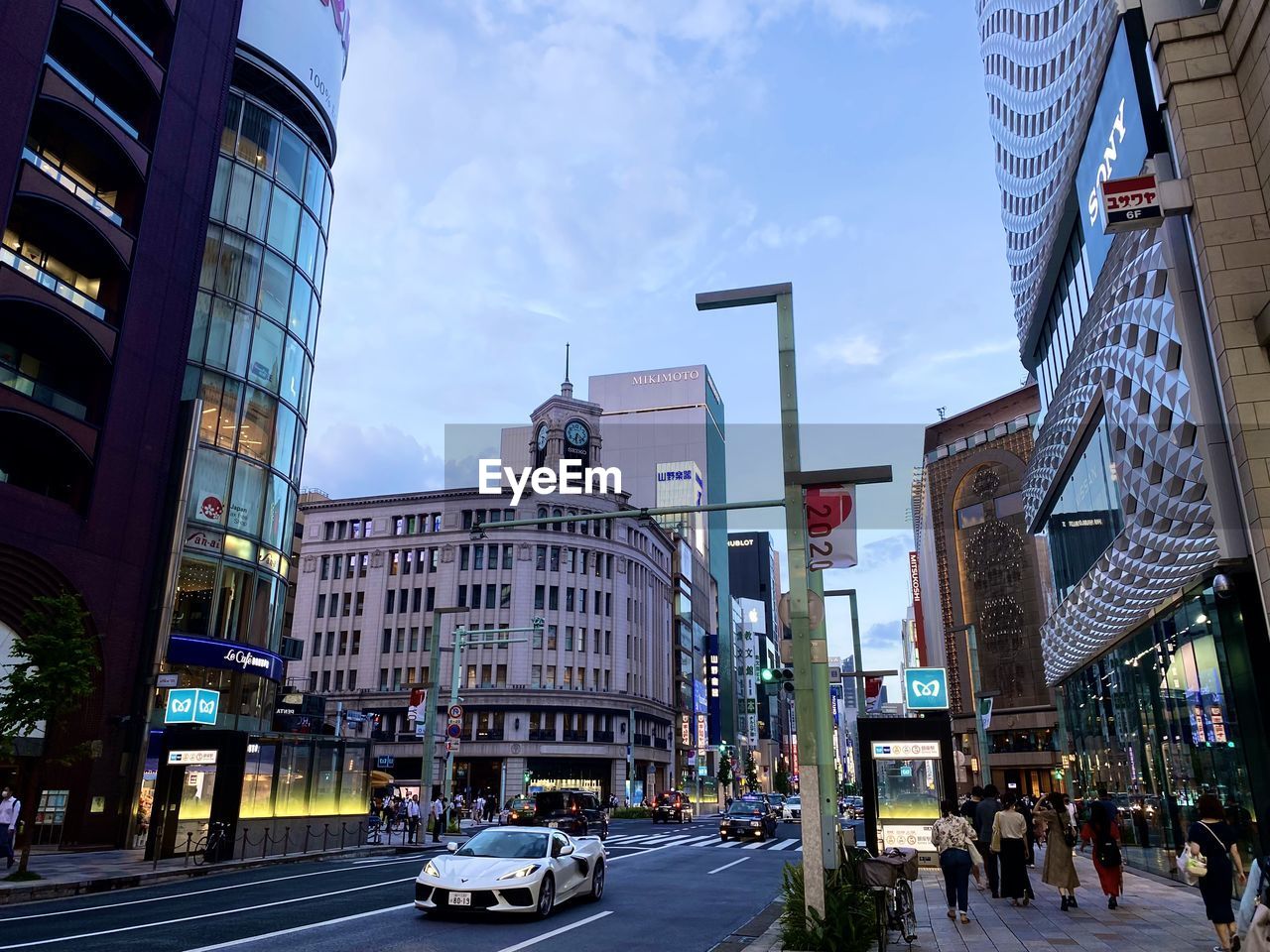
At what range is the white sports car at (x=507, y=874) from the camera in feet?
43.6

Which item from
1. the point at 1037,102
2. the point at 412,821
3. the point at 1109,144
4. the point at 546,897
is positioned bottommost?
the point at 412,821

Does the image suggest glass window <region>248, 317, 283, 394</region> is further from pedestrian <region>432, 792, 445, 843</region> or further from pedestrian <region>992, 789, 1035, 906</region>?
pedestrian <region>992, 789, 1035, 906</region>

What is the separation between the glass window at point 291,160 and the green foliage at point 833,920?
41.8m

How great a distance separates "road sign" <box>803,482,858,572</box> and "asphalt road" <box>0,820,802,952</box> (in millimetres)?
5528

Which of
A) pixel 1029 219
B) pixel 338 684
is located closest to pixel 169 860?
pixel 1029 219

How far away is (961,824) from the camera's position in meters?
14.1

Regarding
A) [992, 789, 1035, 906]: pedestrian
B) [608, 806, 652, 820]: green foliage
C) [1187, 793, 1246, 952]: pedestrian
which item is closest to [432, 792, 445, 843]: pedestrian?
[992, 789, 1035, 906]: pedestrian

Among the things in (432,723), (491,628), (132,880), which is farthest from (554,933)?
(491,628)

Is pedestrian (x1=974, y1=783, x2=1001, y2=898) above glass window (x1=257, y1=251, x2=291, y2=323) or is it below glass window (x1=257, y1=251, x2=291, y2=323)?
below

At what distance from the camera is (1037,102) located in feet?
101

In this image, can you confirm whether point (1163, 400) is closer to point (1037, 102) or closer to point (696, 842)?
point (1037, 102)

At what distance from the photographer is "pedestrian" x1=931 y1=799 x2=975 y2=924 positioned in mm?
14000

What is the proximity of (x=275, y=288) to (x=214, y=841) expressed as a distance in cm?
2603

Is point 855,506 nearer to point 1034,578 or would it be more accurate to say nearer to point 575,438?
point 1034,578
